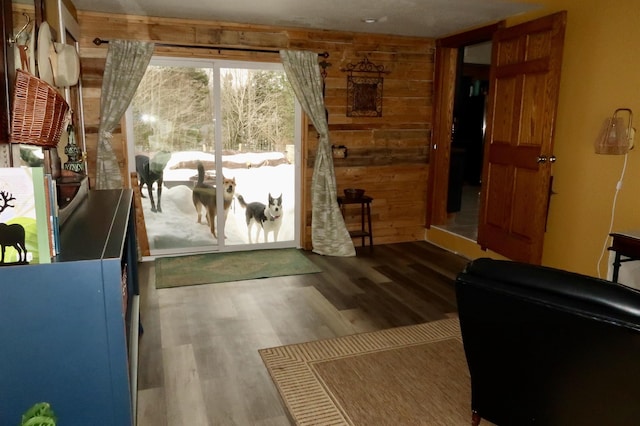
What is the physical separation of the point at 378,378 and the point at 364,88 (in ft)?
11.1

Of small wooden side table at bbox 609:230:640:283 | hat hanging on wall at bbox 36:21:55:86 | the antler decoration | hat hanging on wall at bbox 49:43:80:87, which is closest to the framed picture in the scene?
small wooden side table at bbox 609:230:640:283

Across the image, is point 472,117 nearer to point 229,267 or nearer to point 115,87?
point 229,267

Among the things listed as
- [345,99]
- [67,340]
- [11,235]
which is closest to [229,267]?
[345,99]

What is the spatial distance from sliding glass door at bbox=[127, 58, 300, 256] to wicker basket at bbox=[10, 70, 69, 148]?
2.48 metres

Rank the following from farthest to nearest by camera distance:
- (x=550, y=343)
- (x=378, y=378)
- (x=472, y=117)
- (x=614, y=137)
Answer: (x=472, y=117), (x=614, y=137), (x=378, y=378), (x=550, y=343)

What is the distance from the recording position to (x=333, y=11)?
12.9 feet

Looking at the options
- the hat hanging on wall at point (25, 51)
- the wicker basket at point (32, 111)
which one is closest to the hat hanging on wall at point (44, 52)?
the hat hanging on wall at point (25, 51)

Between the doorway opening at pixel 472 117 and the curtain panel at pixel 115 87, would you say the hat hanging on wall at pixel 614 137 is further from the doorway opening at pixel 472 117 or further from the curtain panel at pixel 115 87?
the curtain panel at pixel 115 87

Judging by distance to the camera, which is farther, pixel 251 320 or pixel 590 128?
pixel 590 128

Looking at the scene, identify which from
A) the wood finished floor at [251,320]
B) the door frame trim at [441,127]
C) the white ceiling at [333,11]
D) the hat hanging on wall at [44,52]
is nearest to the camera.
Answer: the hat hanging on wall at [44,52]

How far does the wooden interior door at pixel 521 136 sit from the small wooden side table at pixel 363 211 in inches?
48.6

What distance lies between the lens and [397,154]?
17.5ft

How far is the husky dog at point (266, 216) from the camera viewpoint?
5023 millimetres

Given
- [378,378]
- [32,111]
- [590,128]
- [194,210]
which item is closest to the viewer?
[32,111]
